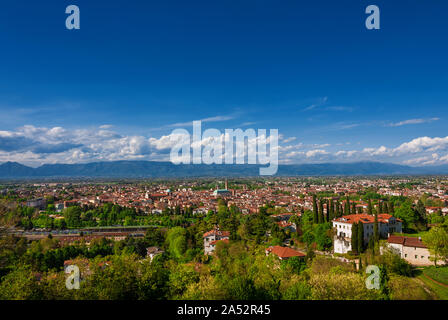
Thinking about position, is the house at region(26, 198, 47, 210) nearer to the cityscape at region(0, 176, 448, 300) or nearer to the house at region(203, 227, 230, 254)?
the cityscape at region(0, 176, 448, 300)

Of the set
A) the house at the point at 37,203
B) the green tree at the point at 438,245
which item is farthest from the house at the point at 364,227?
the house at the point at 37,203

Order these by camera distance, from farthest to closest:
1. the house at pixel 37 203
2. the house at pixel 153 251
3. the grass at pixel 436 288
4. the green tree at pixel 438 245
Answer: the house at pixel 37 203 → the house at pixel 153 251 → the green tree at pixel 438 245 → the grass at pixel 436 288

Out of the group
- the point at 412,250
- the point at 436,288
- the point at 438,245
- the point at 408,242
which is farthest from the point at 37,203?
the point at 436,288

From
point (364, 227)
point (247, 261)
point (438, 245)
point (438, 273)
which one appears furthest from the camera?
point (364, 227)

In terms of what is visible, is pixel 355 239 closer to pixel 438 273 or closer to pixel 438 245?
pixel 438 245

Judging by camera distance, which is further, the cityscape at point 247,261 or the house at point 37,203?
the house at point 37,203

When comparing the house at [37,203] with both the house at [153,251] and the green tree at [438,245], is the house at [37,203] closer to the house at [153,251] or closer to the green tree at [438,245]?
the house at [153,251]

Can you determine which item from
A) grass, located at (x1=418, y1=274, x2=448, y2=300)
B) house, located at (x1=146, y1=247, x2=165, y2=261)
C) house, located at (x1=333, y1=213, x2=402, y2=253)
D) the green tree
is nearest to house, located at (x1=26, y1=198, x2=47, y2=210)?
house, located at (x1=146, y1=247, x2=165, y2=261)
